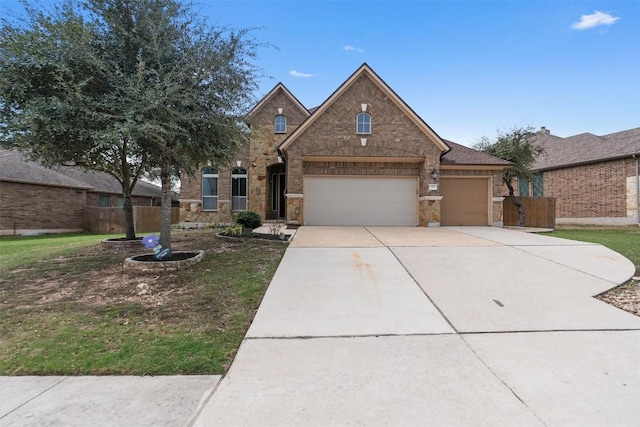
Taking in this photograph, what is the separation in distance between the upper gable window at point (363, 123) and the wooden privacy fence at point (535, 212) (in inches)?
381

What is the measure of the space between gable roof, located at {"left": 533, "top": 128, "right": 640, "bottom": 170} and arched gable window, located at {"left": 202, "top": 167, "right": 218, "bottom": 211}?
18814 millimetres

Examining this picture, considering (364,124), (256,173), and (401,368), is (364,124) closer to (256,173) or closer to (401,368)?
(256,173)

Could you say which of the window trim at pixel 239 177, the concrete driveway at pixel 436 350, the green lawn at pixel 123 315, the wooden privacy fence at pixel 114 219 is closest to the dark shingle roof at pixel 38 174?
the wooden privacy fence at pixel 114 219

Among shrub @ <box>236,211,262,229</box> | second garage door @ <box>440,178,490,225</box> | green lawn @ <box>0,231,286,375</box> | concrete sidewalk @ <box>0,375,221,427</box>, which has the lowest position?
concrete sidewalk @ <box>0,375,221,427</box>

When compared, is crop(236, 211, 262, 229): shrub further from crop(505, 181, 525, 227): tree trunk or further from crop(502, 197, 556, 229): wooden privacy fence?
crop(502, 197, 556, 229): wooden privacy fence

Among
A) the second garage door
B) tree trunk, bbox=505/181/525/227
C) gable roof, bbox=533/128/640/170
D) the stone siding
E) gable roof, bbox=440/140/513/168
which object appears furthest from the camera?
gable roof, bbox=533/128/640/170

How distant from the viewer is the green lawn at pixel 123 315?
3.38m

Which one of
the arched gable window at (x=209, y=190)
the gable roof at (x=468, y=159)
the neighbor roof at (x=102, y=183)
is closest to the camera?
the gable roof at (x=468, y=159)

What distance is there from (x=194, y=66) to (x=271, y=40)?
2.31 meters

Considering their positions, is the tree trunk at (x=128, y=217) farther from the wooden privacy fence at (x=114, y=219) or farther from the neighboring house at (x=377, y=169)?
the wooden privacy fence at (x=114, y=219)

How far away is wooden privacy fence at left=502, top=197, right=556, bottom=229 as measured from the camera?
16.3m

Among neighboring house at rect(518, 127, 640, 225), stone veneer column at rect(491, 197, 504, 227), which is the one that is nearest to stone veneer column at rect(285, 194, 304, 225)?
stone veneer column at rect(491, 197, 504, 227)

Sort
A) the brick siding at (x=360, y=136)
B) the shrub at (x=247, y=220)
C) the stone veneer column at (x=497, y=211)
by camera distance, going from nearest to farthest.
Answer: the shrub at (x=247, y=220) < the brick siding at (x=360, y=136) < the stone veneer column at (x=497, y=211)

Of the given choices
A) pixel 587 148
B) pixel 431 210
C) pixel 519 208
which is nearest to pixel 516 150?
pixel 519 208
